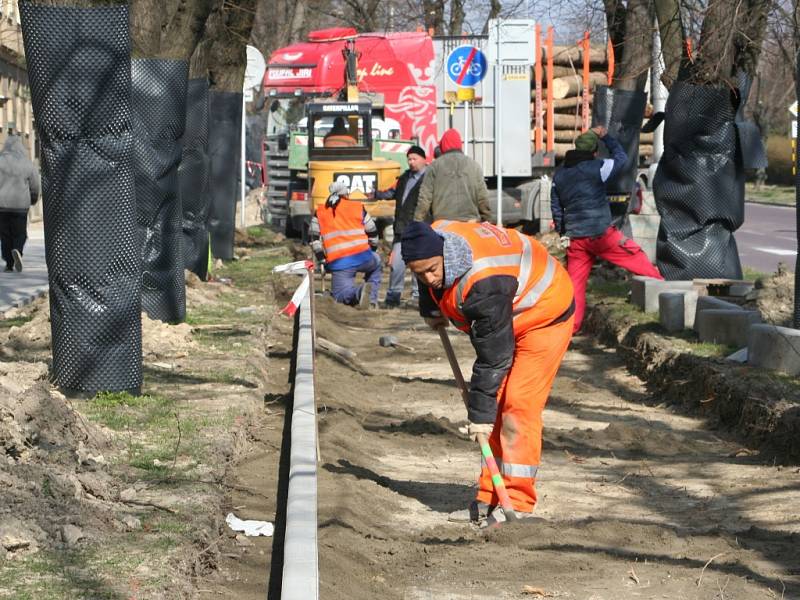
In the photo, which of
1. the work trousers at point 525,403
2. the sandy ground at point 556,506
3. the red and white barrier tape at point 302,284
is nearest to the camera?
the sandy ground at point 556,506

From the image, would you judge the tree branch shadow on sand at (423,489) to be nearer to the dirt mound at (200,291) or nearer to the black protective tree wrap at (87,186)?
the black protective tree wrap at (87,186)

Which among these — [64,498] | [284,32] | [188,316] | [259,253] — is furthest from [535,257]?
[284,32]

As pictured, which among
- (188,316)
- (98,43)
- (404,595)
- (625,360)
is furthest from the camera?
(188,316)

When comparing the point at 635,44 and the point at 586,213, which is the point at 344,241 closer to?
the point at 586,213

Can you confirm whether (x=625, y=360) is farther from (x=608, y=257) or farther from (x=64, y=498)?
(x=64, y=498)

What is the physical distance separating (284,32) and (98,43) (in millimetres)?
46542

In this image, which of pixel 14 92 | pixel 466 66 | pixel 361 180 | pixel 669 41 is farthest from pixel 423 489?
pixel 14 92

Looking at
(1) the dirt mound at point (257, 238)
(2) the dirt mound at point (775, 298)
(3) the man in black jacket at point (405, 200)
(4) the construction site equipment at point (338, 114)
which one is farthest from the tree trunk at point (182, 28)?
(1) the dirt mound at point (257, 238)

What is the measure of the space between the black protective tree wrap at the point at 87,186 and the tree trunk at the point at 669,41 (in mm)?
8317

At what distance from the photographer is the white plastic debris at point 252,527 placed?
23.2 feet

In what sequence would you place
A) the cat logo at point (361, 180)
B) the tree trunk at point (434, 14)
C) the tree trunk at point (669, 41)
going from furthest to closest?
the tree trunk at point (434, 14) → the cat logo at point (361, 180) → the tree trunk at point (669, 41)

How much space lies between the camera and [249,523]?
7152 millimetres

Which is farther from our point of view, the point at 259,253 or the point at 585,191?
the point at 259,253

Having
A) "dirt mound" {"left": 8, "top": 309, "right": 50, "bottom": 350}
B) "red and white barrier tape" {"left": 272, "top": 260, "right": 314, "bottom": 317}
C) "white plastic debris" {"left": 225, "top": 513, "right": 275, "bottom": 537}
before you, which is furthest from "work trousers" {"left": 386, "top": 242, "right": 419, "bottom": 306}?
"white plastic debris" {"left": 225, "top": 513, "right": 275, "bottom": 537}
